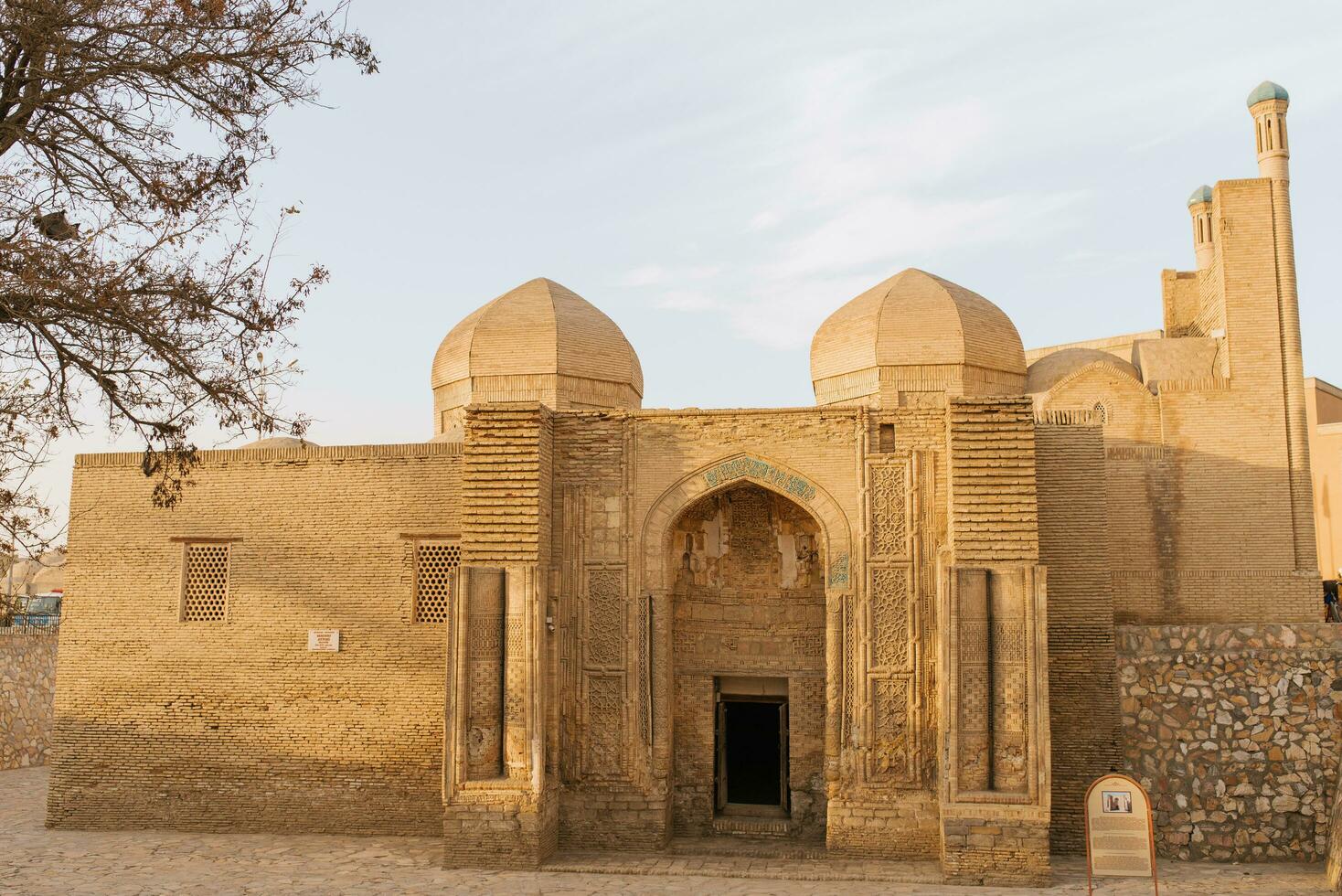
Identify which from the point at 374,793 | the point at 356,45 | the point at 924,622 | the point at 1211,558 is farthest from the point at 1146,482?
the point at 356,45

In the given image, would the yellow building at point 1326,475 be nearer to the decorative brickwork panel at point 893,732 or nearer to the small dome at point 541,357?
the small dome at point 541,357

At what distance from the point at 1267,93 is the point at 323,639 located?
16.8 metres

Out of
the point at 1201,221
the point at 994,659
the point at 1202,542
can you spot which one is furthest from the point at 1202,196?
the point at 994,659

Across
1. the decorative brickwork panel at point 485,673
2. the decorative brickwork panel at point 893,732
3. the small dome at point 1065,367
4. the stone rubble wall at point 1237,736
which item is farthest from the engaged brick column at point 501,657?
the small dome at point 1065,367

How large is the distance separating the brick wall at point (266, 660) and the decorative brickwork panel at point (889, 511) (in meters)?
4.36

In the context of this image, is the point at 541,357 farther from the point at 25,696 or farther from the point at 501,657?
the point at 25,696

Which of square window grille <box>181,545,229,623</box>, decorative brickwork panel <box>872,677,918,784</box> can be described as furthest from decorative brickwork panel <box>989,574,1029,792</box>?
square window grille <box>181,545,229,623</box>

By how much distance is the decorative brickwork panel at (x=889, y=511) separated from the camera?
11.2 metres

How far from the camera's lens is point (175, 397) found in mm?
7199

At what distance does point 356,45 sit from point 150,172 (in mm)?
1431

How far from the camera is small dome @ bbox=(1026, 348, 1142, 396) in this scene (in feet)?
59.4

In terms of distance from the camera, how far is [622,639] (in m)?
11.5

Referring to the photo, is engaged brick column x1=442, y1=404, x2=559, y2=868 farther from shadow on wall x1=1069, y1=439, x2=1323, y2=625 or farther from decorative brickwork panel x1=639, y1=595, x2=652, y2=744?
shadow on wall x1=1069, y1=439, x2=1323, y2=625

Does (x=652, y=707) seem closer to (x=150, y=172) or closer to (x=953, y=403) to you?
(x=953, y=403)
